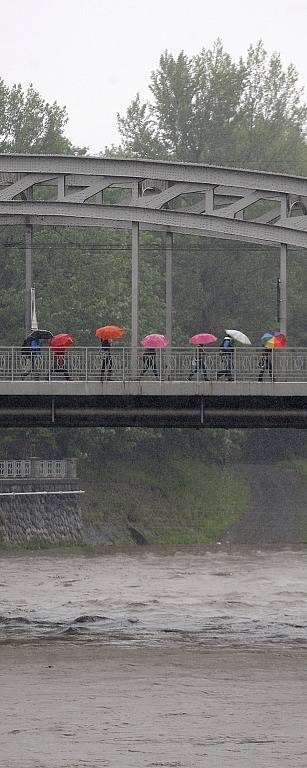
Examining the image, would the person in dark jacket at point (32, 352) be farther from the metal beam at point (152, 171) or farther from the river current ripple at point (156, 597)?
the river current ripple at point (156, 597)

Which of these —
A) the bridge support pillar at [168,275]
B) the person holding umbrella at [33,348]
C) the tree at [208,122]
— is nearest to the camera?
→ the person holding umbrella at [33,348]

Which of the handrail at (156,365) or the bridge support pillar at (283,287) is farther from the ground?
the bridge support pillar at (283,287)

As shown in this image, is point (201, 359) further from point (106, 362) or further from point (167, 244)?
point (167, 244)

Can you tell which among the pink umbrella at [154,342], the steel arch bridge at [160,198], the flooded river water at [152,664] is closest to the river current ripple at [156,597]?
the flooded river water at [152,664]

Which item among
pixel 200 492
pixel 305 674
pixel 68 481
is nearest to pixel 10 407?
pixel 305 674

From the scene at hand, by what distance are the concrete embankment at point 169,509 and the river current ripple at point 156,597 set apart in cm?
310

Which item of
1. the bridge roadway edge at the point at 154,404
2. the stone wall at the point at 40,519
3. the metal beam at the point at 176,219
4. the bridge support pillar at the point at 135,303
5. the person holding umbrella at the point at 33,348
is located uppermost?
the metal beam at the point at 176,219

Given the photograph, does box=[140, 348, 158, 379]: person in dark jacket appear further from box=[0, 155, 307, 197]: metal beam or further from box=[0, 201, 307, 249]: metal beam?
→ box=[0, 155, 307, 197]: metal beam

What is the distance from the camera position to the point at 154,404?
4131cm

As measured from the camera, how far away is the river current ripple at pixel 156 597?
139 feet

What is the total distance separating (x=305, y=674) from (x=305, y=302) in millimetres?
46632

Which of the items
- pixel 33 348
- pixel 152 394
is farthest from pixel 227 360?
pixel 33 348

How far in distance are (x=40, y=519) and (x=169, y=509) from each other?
718 cm

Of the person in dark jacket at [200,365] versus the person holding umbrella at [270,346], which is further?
the person holding umbrella at [270,346]
